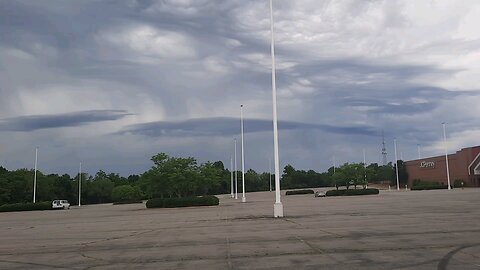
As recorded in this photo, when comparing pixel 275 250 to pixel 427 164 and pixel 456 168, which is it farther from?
pixel 427 164

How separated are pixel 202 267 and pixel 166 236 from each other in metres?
7.39

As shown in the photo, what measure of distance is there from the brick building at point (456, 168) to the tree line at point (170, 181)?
11.2 m

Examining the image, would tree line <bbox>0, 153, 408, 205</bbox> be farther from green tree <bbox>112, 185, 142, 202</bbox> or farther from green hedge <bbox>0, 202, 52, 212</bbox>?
green hedge <bbox>0, 202, 52, 212</bbox>

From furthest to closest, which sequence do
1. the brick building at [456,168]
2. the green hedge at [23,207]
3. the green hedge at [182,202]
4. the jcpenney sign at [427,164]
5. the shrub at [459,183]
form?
1. the jcpenney sign at [427,164]
2. the shrub at [459,183]
3. the brick building at [456,168]
4. the green hedge at [23,207]
5. the green hedge at [182,202]

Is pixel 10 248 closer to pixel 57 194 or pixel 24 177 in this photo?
pixel 24 177

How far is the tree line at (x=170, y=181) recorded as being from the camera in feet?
163

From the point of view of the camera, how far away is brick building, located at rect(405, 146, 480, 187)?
9150cm

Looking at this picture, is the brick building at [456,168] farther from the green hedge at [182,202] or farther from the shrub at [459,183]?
the green hedge at [182,202]

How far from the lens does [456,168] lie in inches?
3809

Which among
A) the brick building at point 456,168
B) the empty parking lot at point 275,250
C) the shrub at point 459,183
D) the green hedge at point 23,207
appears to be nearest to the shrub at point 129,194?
the green hedge at point 23,207

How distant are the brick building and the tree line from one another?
11166 mm

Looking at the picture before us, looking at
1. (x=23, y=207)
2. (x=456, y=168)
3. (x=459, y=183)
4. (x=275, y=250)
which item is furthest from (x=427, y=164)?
(x=275, y=250)

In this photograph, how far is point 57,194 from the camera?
101 metres

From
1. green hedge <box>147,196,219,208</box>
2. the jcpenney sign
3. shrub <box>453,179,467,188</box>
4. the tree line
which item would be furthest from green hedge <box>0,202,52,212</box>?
the jcpenney sign
